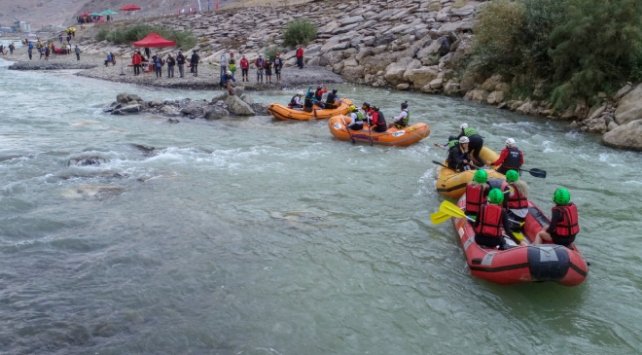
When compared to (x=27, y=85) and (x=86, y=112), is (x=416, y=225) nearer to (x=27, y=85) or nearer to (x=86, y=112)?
(x=86, y=112)

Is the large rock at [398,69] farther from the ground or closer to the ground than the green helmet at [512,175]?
farther from the ground

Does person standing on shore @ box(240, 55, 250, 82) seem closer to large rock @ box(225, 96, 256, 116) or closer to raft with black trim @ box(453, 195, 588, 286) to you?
large rock @ box(225, 96, 256, 116)

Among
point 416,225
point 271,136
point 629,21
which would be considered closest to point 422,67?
point 629,21

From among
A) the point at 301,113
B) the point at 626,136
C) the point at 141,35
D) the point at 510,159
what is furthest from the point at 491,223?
the point at 141,35

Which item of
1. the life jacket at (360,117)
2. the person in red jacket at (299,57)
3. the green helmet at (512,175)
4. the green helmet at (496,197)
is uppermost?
the person in red jacket at (299,57)

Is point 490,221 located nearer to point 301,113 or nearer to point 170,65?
point 301,113

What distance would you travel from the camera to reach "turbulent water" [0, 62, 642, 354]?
223 inches

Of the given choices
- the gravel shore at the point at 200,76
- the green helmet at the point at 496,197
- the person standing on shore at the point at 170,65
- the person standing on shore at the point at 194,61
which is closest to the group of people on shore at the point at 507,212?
the green helmet at the point at 496,197

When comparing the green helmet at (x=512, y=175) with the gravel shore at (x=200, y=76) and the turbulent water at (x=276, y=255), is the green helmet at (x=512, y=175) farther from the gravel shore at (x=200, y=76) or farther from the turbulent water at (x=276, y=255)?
the gravel shore at (x=200, y=76)

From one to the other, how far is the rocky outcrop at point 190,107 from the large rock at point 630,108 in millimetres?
10317

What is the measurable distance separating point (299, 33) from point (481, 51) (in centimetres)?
1245

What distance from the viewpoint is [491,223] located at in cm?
655

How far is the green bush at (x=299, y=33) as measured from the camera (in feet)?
95.1

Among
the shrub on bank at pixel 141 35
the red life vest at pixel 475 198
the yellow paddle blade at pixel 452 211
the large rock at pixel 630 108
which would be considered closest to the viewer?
the yellow paddle blade at pixel 452 211
